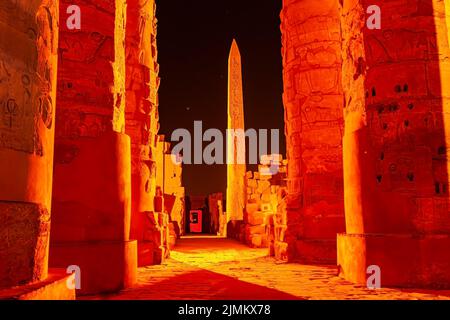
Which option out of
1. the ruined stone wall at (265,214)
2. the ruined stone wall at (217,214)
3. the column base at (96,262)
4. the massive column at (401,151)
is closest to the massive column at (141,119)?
the ruined stone wall at (265,214)

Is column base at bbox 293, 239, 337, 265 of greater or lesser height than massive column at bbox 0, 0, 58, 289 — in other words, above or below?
below

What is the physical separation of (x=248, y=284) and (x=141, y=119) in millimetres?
4167

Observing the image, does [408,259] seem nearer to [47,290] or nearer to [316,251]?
[316,251]

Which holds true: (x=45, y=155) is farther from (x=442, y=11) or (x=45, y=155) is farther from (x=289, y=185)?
(x=289, y=185)

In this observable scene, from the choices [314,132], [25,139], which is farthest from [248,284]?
[314,132]

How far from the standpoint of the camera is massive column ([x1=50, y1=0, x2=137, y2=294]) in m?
4.53

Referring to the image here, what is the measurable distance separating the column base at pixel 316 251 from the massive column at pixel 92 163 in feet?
11.7

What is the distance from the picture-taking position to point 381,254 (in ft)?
14.7

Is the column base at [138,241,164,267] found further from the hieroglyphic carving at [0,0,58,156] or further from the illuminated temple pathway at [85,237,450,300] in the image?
the hieroglyphic carving at [0,0,58,156]

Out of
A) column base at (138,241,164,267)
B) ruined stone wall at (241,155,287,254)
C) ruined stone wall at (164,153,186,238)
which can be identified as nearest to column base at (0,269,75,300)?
column base at (138,241,164,267)

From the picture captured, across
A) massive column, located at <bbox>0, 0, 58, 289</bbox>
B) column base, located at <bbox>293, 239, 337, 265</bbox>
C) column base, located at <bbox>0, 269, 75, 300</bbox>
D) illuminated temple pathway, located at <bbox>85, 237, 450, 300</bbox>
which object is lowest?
illuminated temple pathway, located at <bbox>85, 237, 450, 300</bbox>

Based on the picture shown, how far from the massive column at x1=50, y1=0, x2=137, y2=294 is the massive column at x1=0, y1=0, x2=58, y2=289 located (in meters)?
1.96
